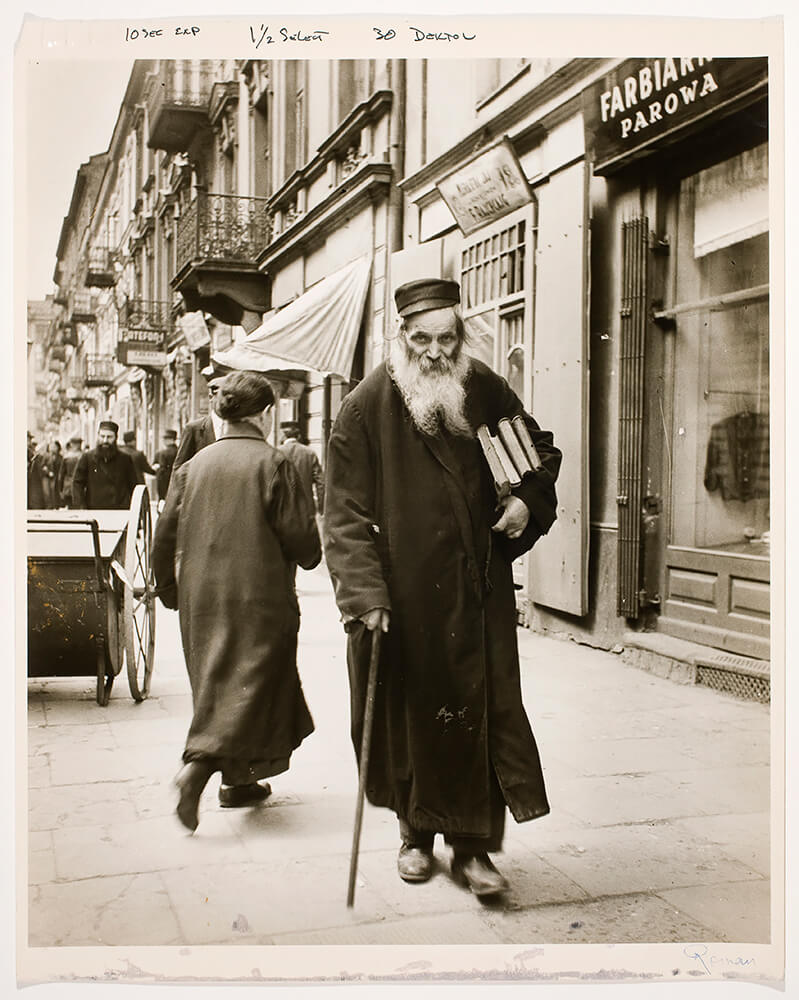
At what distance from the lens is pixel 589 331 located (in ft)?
12.4

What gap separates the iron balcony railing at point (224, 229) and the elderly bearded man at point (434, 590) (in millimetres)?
875

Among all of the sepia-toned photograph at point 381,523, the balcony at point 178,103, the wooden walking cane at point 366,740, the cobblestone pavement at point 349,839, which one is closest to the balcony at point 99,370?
the sepia-toned photograph at point 381,523

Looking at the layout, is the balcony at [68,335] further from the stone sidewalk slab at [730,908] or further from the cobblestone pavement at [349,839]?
the stone sidewalk slab at [730,908]

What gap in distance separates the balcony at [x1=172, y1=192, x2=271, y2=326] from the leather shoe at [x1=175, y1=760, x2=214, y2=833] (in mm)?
1344

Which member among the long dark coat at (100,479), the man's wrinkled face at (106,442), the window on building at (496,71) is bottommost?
the long dark coat at (100,479)

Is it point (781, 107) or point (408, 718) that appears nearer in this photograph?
point (408, 718)

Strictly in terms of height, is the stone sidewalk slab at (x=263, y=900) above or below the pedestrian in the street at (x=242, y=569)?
below

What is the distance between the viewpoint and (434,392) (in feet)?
8.91

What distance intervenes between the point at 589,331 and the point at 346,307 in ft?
3.49

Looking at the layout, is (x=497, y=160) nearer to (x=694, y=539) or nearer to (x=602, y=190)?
A: (x=602, y=190)

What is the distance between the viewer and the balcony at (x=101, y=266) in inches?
123

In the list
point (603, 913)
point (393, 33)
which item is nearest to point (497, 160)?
point (393, 33)

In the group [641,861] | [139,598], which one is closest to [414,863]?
[641,861]

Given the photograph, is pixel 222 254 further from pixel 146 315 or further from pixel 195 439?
pixel 195 439
